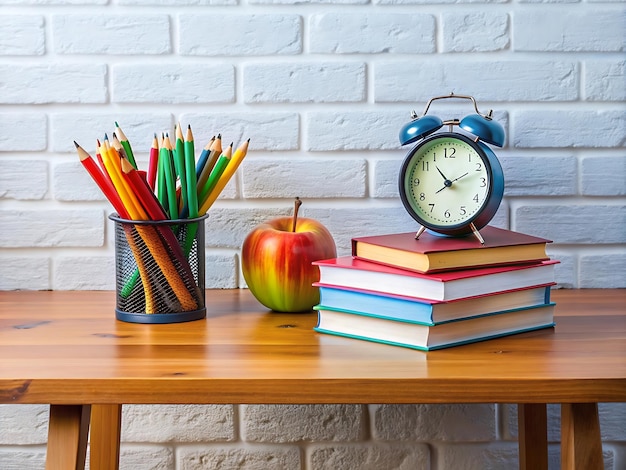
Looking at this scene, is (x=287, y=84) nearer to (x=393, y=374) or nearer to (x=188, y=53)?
(x=188, y=53)

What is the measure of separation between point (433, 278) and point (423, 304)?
36mm

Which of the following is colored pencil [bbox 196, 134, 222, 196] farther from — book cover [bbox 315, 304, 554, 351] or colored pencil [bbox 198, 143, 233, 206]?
book cover [bbox 315, 304, 554, 351]

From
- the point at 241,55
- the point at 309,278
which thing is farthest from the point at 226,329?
the point at 241,55

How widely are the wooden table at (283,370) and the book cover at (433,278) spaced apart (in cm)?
7

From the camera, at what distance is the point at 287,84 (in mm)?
1424

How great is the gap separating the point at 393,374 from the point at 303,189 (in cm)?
59

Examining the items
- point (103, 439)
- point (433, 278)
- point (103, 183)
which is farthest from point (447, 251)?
point (103, 439)

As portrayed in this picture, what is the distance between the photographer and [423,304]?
104cm

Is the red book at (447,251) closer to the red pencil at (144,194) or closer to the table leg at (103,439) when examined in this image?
the red pencil at (144,194)

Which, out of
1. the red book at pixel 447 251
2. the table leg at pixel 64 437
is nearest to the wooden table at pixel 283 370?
the table leg at pixel 64 437

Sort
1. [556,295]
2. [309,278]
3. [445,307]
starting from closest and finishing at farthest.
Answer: [445,307]
[309,278]
[556,295]

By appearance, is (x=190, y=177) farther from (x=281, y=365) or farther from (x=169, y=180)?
(x=281, y=365)

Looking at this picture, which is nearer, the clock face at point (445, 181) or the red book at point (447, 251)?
the red book at point (447, 251)

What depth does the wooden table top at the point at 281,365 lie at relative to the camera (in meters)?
0.89
